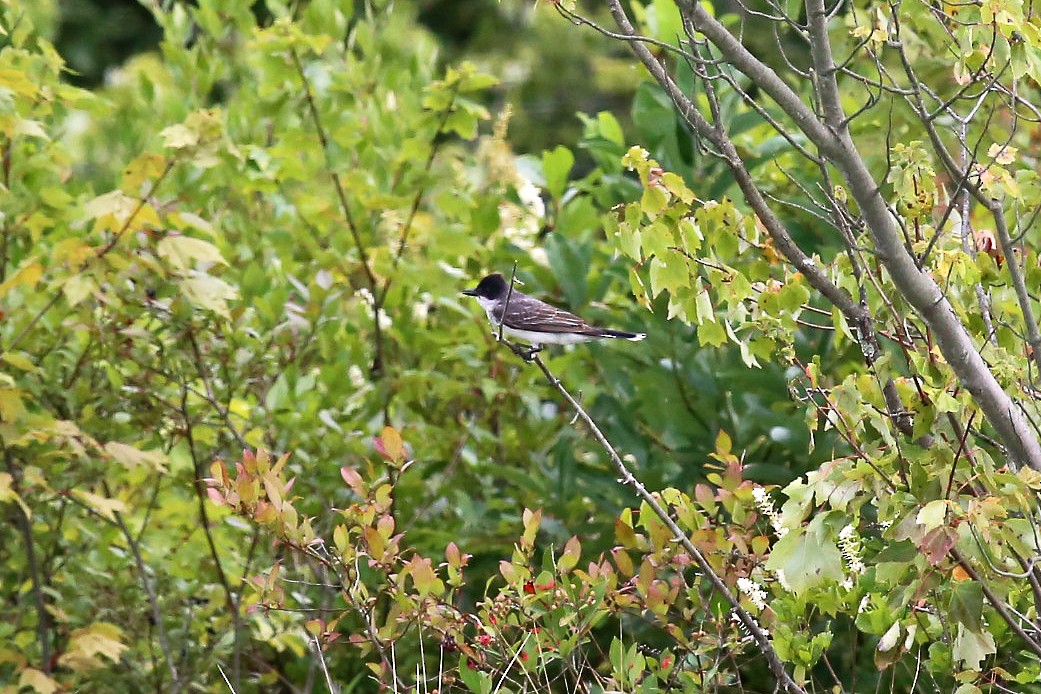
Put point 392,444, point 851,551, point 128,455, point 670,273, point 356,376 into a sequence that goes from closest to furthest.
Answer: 1. point 670,273
2. point 851,551
3. point 392,444
4. point 128,455
5. point 356,376

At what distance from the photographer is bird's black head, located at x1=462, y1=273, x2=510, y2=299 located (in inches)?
180

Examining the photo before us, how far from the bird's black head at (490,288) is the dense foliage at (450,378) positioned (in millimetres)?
94

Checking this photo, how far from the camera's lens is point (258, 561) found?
4.80m

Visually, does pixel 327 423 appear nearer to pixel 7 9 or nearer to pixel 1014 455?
pixel 7 9

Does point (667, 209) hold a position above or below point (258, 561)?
above

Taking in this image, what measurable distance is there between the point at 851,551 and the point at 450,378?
7.58 ft

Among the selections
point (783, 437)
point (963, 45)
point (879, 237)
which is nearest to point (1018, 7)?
point (963, 45)

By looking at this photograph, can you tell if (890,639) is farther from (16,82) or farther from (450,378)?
(16,82)

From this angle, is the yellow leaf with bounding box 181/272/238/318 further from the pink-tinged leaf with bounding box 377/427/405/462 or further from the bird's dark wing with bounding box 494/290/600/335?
the bird's dark wing with bounding box 494/290/600/335

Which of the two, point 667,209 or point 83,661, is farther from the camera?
point 83,661

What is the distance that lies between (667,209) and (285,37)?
2.21 metres

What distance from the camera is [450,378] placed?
4.91m

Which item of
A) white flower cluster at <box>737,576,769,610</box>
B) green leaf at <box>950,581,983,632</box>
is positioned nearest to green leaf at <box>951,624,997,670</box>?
green leaf at <box>950,581,983,632</box>

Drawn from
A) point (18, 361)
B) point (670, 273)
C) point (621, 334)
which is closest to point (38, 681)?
point (18, 361)
